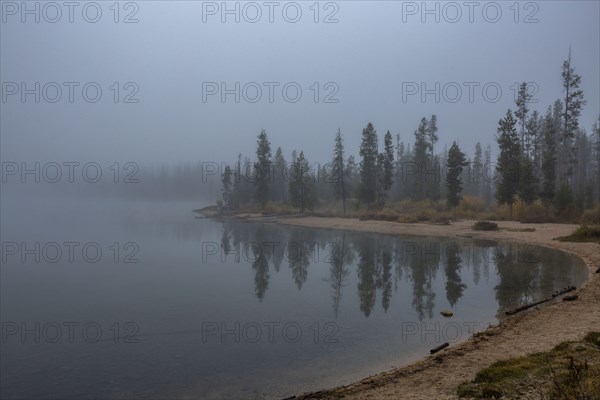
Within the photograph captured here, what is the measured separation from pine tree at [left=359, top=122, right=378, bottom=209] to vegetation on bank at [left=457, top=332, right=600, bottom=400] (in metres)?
60.9

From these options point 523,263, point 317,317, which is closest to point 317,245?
point 523,263

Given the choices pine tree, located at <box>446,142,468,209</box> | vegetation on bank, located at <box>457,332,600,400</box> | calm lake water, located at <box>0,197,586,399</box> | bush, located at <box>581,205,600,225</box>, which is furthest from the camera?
pine tree, located at <box>446,142,468,209</box>

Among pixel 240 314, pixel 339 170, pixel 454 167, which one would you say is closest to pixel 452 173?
pixel 454 167

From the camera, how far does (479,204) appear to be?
59500 millimetres

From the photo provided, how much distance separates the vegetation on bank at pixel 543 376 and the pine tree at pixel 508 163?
140 ft

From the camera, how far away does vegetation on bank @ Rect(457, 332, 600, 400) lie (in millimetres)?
5285

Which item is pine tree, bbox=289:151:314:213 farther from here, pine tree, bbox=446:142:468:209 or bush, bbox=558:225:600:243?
bush, bbox=558:225:600:243

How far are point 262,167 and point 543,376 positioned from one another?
7692 centimetres

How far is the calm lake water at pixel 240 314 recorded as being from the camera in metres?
9.41

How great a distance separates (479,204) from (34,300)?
54859 millimetres

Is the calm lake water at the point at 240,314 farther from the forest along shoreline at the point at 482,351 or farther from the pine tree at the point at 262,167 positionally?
the pine tree at the point at 262,167

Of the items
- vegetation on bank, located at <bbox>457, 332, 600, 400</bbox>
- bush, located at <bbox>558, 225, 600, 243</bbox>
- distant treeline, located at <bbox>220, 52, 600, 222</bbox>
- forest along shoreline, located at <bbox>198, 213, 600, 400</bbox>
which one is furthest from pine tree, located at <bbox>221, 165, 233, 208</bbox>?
vegetation on bank, located at <bbox>457, 332, 600, 400</bbox>

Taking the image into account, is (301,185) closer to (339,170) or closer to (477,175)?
(339,170)

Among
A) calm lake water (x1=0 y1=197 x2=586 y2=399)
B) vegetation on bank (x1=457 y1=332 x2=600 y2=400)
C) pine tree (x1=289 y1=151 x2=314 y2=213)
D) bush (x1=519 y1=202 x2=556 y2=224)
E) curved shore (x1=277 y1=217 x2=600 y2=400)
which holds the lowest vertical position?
calm lake water (x1=0 y1=197 x2=586 y2=399)
